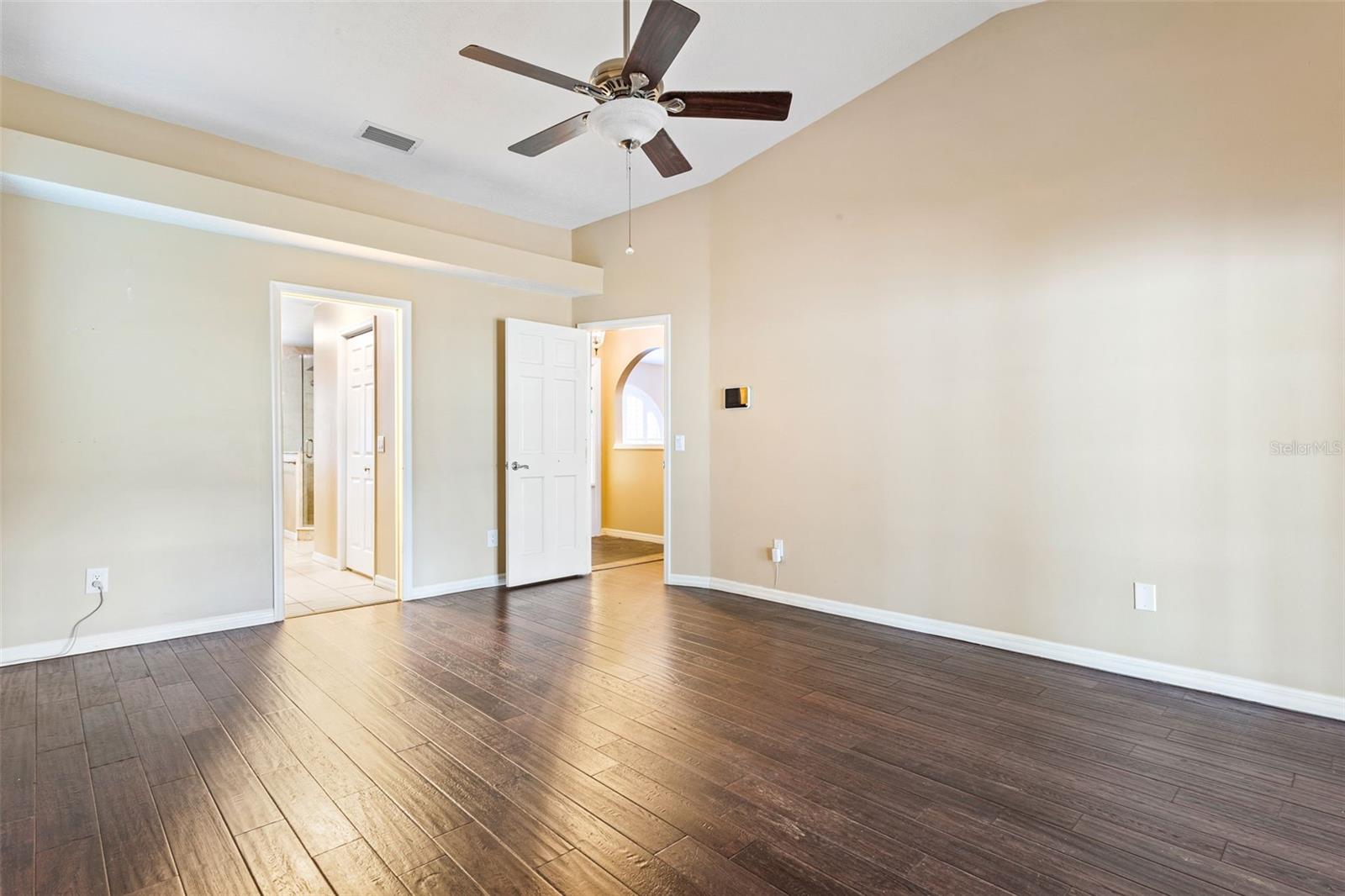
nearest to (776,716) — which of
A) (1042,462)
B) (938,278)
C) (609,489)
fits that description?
(1042,462)

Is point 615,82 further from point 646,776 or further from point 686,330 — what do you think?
point 686,330

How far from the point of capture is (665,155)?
2982 millimetres

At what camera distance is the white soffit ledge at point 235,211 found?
3.17 meters

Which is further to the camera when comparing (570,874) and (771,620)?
(771,620)

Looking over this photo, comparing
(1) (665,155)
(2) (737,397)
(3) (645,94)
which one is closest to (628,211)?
(2) (737,397)

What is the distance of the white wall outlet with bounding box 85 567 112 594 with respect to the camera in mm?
3510

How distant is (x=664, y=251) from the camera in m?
5.23

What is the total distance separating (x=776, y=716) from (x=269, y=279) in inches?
158

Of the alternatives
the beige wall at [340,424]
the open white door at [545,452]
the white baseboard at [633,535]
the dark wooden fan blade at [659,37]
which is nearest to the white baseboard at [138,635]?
the beige wall at [340,424]

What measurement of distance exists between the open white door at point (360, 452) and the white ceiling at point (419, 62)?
176cm

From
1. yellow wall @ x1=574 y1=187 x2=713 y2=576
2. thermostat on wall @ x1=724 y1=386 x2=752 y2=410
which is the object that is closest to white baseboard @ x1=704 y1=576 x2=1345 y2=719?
yellow wall @ x1=574 y1=187 x2=713 y2=576

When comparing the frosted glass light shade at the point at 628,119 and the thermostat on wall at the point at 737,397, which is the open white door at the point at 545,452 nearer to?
the thermostat on wall at the point at 737,397

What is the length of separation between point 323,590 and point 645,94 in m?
4.53

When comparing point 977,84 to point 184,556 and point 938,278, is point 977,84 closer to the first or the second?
→ point 938,278
